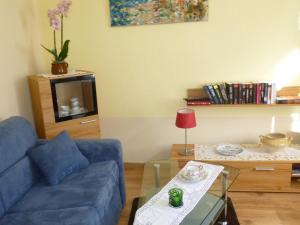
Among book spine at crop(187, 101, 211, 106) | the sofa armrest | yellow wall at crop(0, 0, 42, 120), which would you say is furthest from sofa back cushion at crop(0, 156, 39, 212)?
book spine at crop(187, 101, 211, 106)

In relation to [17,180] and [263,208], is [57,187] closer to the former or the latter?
[17,180]

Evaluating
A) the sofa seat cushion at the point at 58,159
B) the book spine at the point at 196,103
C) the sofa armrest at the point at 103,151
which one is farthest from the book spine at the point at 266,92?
the sofa seat cushion at the point at 58,159

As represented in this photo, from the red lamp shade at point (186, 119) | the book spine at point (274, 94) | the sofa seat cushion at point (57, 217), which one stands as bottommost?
the sofa seat cushion at point (57, 217)

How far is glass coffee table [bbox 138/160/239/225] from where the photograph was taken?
5.98ft

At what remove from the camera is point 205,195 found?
6.49 ft

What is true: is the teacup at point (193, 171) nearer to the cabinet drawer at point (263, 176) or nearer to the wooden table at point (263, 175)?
the wooden table at point (263, 175)

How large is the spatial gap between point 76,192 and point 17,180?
1.43ft

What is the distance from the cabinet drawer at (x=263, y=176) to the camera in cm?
261

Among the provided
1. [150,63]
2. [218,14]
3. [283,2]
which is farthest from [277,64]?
[150,63]

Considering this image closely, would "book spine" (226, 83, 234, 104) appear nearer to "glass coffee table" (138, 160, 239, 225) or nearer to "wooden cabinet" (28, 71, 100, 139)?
"glass coffee table" (138, 160, 239, 225)

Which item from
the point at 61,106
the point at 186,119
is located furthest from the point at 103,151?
the point at 186,119

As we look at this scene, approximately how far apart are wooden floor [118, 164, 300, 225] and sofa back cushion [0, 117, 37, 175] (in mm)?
982

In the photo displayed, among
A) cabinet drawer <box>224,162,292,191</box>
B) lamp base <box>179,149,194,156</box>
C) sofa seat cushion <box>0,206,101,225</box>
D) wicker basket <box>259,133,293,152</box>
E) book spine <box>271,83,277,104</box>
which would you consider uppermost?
book spine <box>271,83,277,104</box>

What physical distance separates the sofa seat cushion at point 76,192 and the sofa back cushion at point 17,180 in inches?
1.7
